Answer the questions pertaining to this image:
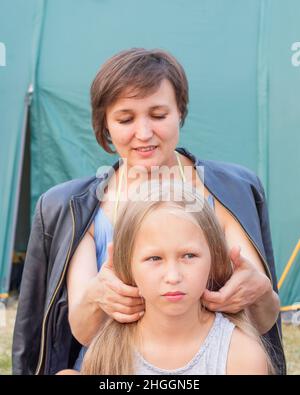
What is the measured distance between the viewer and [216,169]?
2.04m

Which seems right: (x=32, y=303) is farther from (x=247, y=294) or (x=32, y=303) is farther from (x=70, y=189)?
(x=247, y=294)

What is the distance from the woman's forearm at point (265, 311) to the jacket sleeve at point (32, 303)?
540mm

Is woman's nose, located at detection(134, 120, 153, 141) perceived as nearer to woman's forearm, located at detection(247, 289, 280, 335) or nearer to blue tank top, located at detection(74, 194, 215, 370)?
blue tank top, located at detection(74, 194, 215, 370)

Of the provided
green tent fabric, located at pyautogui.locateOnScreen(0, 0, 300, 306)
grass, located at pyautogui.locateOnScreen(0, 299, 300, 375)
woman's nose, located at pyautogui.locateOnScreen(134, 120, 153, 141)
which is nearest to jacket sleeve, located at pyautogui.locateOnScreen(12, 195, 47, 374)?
woman's nose, located at pyautogui.locateOnScreen(134, 120, 153, 141)

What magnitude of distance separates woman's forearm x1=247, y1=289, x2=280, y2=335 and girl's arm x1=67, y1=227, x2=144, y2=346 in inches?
12.0

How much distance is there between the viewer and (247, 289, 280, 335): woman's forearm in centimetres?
185

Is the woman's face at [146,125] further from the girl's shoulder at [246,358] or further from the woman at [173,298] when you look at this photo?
the girl's shoulder at [246,358]

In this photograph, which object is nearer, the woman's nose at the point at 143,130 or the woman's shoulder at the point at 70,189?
the woman's nose at the point at 143,130

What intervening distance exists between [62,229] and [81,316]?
253 mm

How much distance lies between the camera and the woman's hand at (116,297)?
5.51 ft

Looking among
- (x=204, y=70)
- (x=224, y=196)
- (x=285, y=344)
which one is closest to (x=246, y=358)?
(x=224, y=196)

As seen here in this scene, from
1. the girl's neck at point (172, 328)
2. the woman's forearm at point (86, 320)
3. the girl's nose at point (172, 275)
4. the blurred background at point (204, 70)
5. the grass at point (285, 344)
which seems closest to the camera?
the girl's nose at point (172, 275)

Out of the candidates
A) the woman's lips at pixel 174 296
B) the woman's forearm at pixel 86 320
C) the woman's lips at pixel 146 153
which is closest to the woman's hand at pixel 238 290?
the woman's lips at pixel 174 296

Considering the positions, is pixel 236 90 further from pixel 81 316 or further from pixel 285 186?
pixel 81 316
